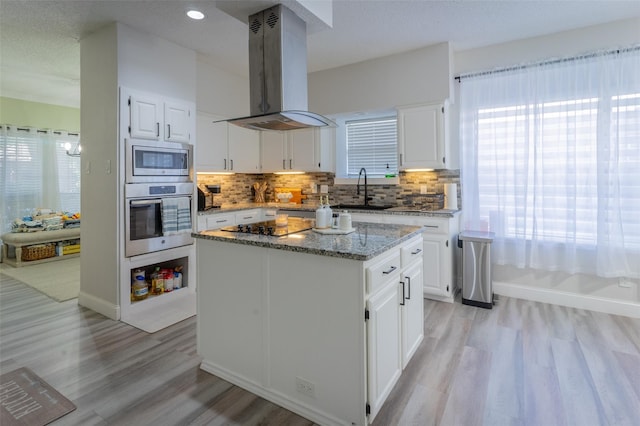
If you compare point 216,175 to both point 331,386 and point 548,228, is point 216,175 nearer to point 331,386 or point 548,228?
point 331,386

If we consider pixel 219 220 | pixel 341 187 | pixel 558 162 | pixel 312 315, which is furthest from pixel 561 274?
pixel 219 220

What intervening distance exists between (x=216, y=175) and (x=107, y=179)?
1711 millimetres

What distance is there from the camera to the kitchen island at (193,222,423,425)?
173 centimetres

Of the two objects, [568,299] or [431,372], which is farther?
[568,299]

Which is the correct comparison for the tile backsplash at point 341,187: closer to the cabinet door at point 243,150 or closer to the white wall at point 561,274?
the cabinet door at point 243,150

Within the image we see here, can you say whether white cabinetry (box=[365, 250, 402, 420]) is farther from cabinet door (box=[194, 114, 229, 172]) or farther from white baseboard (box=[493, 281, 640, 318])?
cabinet door (box=[194, 114, 229, 172])

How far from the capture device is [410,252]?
231 cm

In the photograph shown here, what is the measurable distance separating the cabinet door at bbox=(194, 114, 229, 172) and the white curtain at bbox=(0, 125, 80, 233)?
363 centimetres

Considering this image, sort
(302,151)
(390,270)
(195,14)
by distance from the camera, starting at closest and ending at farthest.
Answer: (390,270), (195,14), (302,151)

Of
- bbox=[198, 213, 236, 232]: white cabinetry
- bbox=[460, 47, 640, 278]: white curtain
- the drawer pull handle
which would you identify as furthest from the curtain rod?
bbox=[198, 213, 236, 232]: white cabinetry

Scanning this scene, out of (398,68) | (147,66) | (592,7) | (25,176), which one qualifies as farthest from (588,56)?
(25,176)

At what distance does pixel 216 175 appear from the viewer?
4898mm

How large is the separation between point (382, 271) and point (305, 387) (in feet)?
2.50

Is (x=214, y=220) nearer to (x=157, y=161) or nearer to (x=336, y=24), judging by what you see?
(x=157, y=161)
